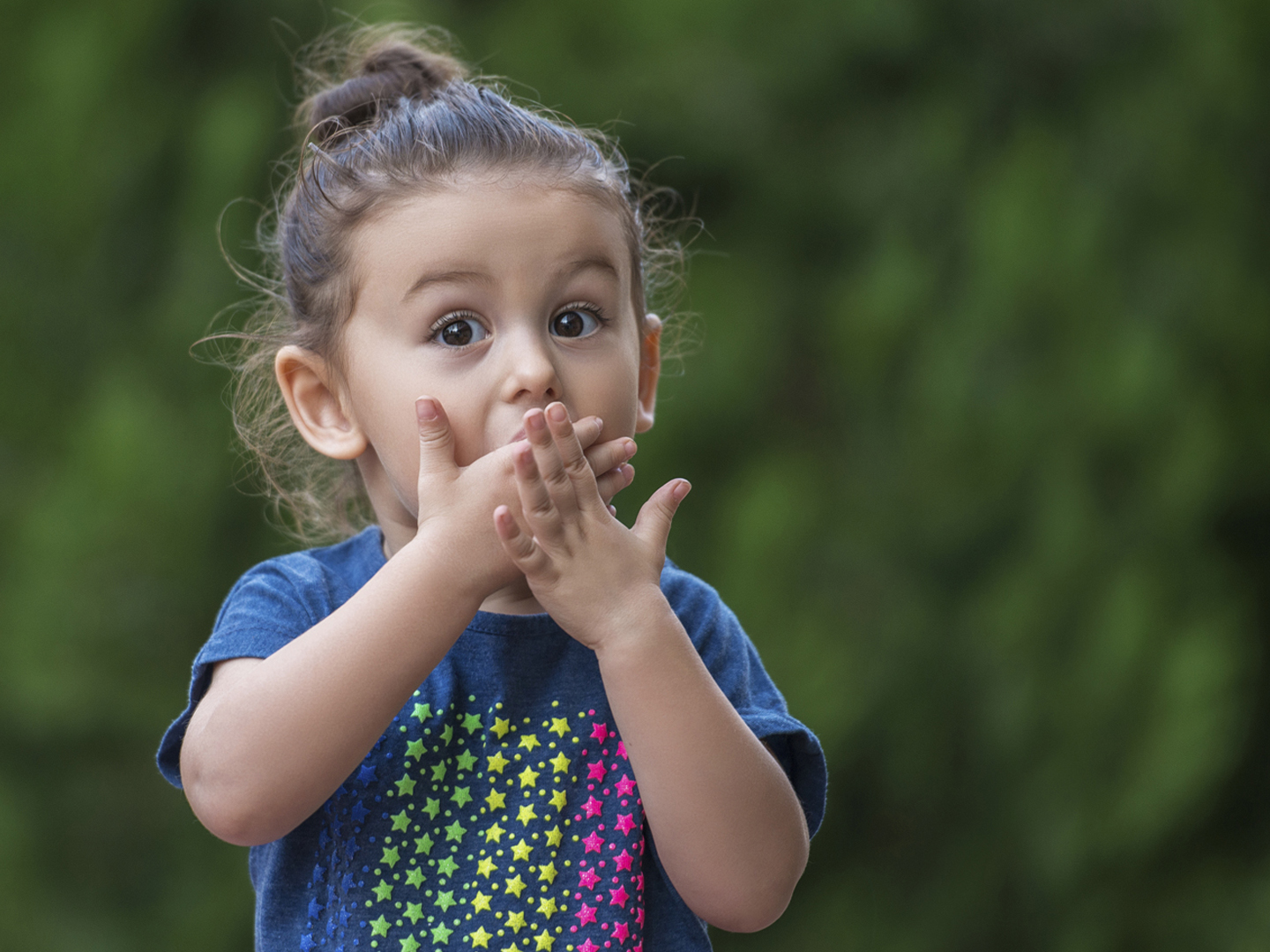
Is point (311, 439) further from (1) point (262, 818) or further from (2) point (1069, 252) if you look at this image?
(2) point (1069, 252)

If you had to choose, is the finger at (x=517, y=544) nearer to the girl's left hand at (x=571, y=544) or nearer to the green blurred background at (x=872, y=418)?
the girl's left hand at (x=571, y=544)

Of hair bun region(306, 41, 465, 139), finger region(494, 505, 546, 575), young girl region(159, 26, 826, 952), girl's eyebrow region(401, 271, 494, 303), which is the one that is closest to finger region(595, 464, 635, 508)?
young girl region(159, 26, 826, 952)

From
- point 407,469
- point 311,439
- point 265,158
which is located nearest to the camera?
point 407,469

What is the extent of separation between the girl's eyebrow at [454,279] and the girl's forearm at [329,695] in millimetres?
251

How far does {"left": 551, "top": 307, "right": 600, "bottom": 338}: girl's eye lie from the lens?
50.0 inches

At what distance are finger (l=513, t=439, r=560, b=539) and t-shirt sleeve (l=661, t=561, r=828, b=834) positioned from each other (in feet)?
1.02

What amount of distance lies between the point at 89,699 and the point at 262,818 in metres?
1.24

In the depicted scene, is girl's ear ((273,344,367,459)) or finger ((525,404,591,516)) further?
girl's ear ((273,344,367,459))

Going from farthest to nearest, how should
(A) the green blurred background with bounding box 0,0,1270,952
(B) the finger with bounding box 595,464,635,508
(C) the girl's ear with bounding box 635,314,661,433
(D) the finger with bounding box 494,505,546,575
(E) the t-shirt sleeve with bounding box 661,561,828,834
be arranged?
(A) the green blurred background with bounding box 0,0,1270,952 → (C) the girl's ear with bounding box 635,314,661,433 → (E) the t-shirt sleeve with bounding box 661,561,828,834 → (B) the finger with bounding box 595,464,635,508 → (D) the finger with bounding box 494,505,546,575

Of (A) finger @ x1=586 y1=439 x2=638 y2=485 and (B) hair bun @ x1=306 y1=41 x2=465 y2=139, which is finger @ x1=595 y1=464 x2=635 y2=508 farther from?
(B) hair bun @ x1=306 y1=41 x2=465 y2=139

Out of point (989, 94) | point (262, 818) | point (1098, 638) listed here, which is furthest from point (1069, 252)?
point (262, 818)

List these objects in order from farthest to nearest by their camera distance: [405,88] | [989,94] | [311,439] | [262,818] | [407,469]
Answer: [989,94], [405,88], [311,439], [407,469], [262,818]

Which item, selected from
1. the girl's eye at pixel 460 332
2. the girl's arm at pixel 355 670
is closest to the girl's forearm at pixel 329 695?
the girl's arm at pixel 355 670

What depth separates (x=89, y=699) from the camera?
87.7 inches
